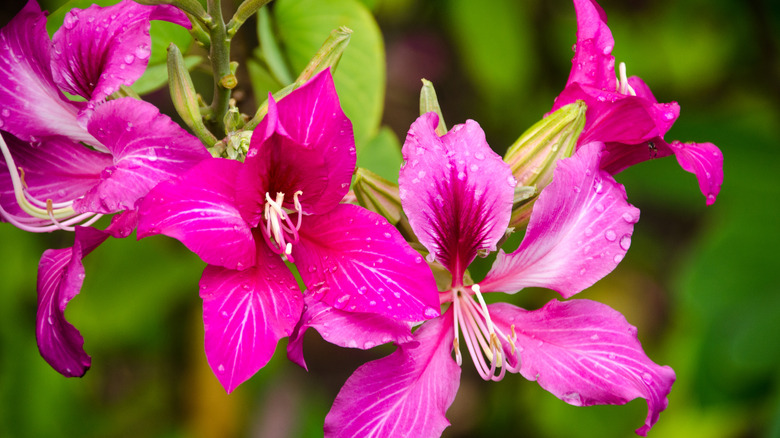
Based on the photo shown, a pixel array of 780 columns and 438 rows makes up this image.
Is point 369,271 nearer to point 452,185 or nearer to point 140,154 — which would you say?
point 452,185

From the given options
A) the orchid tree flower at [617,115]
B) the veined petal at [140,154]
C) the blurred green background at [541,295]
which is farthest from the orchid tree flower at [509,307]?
Answer: the blurred green background at [541,295]

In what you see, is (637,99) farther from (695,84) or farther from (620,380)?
(695,84)

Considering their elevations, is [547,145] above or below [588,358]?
above

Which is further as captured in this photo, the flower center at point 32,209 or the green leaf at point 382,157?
the green leaf at point 382,157

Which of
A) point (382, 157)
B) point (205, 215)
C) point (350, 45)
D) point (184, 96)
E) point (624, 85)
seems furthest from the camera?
point (382, 157)

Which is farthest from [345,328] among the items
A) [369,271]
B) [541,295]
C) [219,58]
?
[541,295]

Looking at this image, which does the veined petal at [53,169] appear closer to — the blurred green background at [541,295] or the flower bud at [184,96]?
the flower bud at [184,96]

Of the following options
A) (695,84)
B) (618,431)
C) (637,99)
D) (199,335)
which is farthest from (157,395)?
(695,84)
